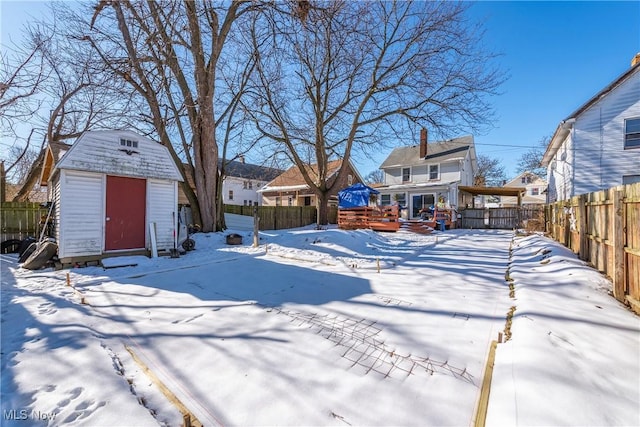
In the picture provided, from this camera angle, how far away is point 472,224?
64.8 ft

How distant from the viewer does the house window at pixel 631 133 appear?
36.5 feet

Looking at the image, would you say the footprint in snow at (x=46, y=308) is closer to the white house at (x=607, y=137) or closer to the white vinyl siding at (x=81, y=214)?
the white vinyl siding at (x=81, y=214)

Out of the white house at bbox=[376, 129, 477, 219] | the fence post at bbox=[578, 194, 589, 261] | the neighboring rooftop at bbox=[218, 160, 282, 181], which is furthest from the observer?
the neighboring rooftop at bbox=[218, 160, 282, 181]

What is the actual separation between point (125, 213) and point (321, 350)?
7634 millimetres

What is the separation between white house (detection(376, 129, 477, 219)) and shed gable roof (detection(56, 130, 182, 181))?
17.2 metres

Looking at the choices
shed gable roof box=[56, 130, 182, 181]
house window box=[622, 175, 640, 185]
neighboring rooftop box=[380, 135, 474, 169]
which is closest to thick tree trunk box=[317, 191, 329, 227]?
shed gable roof box=[56, 130, 182, 181]

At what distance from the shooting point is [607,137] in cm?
1156

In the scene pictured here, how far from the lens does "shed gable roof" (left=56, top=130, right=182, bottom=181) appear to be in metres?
7.06

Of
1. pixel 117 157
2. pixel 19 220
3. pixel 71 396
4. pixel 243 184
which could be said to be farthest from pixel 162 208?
pixel 243 184

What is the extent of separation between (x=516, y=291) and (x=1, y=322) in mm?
7342

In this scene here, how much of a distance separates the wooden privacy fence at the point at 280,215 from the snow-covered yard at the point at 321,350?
11.5m

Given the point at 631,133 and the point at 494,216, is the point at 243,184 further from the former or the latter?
the point at 631,133

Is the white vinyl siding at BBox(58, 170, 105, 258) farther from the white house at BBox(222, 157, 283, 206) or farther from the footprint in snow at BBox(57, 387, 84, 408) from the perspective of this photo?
the white house at BBox(222, 157, 283, 206)

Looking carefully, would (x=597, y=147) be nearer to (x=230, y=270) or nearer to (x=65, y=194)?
(x=230, y=270)
